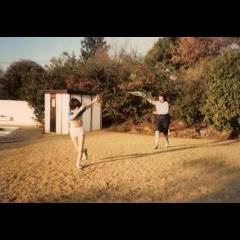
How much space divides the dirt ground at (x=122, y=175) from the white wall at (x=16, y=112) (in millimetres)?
15718

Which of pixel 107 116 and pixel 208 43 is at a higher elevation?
pixel 208 43

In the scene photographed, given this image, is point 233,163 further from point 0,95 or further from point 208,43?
point 0,95

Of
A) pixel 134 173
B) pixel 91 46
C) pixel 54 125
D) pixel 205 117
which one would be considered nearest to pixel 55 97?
pixel 54 125

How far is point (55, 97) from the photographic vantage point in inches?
815

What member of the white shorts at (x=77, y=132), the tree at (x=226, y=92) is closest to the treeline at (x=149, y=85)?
the tree at (x=226, y=92)

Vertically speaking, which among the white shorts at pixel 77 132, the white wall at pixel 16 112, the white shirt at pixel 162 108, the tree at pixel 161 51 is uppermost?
the tree at pixel 161 51

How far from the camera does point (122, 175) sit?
9227 millimetres

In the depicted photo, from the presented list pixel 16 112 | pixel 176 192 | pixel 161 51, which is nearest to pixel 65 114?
pixel 16 112

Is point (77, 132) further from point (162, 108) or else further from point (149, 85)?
point (149, 85)

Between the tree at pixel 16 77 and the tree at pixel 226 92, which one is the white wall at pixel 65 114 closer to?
the tree at pixel 226 92

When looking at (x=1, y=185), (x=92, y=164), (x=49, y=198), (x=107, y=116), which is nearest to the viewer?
(x=49, y=198)

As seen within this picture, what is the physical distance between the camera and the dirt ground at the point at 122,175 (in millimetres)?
7434

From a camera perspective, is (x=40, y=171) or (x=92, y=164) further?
(x=92, y=164)

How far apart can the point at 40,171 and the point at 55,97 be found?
443 inches
